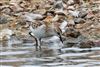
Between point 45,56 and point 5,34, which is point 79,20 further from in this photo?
point 45,56

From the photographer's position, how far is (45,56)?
1117 cm

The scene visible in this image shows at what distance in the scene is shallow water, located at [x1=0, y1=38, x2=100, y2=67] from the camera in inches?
396

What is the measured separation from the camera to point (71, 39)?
43.5ft

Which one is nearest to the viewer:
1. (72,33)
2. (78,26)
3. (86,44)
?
(86,44)

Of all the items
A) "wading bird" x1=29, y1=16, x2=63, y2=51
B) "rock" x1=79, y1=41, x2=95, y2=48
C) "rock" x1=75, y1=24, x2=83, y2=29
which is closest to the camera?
"rock" x1=79, y1=41, x2=95, y2=48

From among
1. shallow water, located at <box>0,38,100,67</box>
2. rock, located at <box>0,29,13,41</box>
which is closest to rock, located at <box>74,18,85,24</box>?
rock, located at <box>0,29,13,41</box>

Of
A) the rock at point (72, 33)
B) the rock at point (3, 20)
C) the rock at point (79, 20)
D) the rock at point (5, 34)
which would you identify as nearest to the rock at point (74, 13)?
the rock at point (79, 20)

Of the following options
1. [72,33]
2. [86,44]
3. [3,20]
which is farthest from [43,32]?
[3,20]

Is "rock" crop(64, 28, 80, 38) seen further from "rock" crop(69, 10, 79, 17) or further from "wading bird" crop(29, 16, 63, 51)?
"rock" crop(69, 10, 79, 17)

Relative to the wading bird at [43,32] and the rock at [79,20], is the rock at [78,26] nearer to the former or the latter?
the rock at [79,20]

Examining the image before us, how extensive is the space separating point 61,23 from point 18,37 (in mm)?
1435

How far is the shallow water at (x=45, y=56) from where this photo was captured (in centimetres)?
1006

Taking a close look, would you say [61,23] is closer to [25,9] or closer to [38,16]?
[38,16]

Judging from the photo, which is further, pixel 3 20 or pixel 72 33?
pixel 3 20
